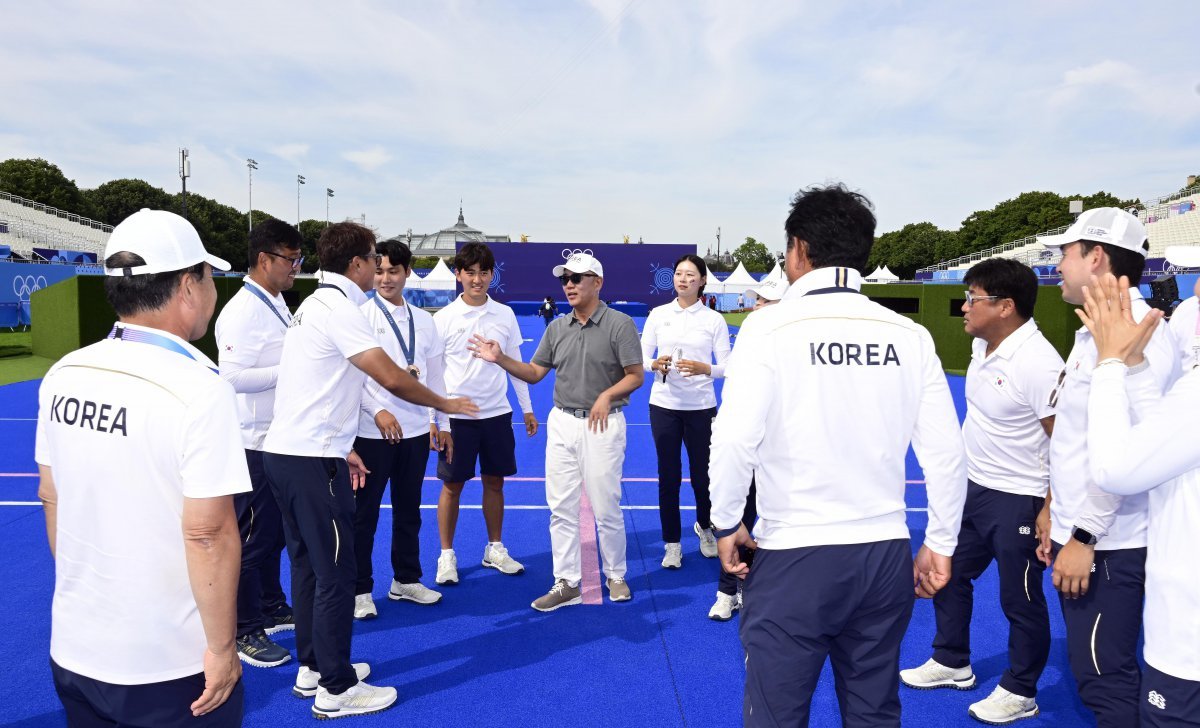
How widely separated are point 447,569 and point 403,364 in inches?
63.9

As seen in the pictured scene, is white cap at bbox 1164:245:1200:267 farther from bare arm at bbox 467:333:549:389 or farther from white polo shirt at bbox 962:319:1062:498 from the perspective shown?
bare arm at bbox 467:333:549:389

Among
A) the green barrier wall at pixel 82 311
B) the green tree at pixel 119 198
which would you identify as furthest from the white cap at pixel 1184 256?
the green tree at pixel 119 198

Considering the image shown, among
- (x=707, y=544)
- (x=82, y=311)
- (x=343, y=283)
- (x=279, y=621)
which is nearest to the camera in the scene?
(x=343, y=283)

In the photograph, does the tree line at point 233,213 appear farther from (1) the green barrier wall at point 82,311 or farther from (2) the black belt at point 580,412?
(2) the black belt at point 580,412

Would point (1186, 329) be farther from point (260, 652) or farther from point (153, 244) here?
point (260, 652)

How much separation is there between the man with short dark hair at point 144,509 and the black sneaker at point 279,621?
2729 millimetres

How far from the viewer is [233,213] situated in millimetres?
89062

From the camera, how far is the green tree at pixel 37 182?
66875mm

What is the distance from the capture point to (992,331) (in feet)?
11.9

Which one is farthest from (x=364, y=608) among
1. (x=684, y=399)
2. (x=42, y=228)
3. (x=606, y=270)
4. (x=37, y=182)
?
(x=37, y=182)

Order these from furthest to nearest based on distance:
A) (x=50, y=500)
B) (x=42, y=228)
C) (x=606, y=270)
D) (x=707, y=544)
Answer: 1. (x=42, y=228)
2. (x=606, y=270)
3. (x=707, y=544)
4. (x=50, y=500)

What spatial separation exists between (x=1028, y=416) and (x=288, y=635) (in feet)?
14.6

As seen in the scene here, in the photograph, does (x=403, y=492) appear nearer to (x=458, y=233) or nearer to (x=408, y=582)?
(x=408, y=582)

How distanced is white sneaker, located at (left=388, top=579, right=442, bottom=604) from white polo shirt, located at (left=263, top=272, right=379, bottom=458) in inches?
69.8
